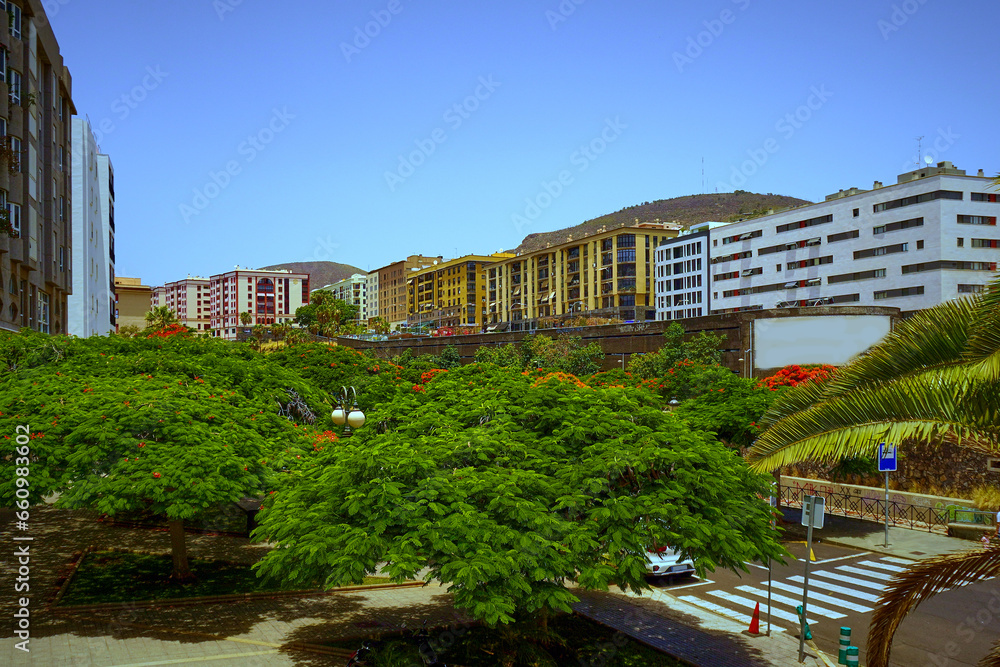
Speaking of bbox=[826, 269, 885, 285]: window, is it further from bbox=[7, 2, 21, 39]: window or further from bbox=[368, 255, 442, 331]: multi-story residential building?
bbox=[368, 255, 442, 331]: multi-story residential building

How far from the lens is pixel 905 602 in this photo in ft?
26.5

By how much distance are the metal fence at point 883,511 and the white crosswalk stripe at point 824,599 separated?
5949 millimetres

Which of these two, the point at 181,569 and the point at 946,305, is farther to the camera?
the point at 181,569

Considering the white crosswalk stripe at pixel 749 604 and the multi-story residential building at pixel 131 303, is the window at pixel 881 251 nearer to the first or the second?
the white crosswalk stripe at pixel 749 604

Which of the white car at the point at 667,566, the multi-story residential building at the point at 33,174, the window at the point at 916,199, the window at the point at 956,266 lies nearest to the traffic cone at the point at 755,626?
the white car at the point at 667,566

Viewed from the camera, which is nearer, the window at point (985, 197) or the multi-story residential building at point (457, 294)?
the window at point (985, 197)

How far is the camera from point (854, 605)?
1755 cm

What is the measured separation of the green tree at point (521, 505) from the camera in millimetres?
10992

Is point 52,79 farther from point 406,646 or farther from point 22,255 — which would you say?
point 406,646

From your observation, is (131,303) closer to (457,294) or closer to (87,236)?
(457,294)

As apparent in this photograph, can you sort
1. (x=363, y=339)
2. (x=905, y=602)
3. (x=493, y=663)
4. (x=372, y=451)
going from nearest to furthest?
(x=905, y=602)
(x=372, y=451)
(x=493, y=663)
(x=363, y=339)

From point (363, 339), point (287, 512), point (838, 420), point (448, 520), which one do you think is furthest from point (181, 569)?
point (363, 339)

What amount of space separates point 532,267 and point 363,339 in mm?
47969

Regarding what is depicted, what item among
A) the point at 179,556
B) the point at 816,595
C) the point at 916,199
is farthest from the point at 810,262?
the point at 179,556
